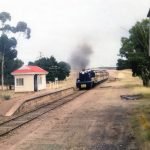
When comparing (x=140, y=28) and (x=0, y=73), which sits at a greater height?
(x=140, y=28)

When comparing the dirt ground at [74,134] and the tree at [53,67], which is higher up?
the tree at [53,67]

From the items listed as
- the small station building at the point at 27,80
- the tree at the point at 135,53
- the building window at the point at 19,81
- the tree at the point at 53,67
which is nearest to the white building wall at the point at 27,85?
the small station building at the point at 27,80

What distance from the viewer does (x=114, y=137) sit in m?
16.8

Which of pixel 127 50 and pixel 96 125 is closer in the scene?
pixel 96 125

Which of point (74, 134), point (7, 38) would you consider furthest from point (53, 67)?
point (74, 134)

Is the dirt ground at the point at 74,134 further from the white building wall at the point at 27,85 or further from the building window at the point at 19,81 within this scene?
the building window at the point at 19,81

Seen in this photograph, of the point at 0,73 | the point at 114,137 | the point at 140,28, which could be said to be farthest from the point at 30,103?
the point at 0,73

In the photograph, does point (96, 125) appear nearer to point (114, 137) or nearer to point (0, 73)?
point (114, 137)

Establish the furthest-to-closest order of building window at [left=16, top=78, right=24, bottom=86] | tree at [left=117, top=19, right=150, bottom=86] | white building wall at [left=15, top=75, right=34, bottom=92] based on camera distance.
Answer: tree at [left=117, top=19, right=150, bottom=86], building window at [left=16, top=78, right=24, bottom=86], white building wall at [left=15, top=75, right=34, bottom=92]

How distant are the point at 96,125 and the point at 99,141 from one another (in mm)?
4681

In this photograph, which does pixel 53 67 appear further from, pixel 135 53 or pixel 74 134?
pixel 74 134

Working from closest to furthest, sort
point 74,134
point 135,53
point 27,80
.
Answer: point 74,134, point 27,80, point 135,53

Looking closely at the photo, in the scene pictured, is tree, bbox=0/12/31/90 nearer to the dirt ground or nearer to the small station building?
the small station building

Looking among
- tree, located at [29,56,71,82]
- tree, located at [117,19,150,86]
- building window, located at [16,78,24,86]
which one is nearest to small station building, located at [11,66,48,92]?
building window, located at [16,78,24,86]
